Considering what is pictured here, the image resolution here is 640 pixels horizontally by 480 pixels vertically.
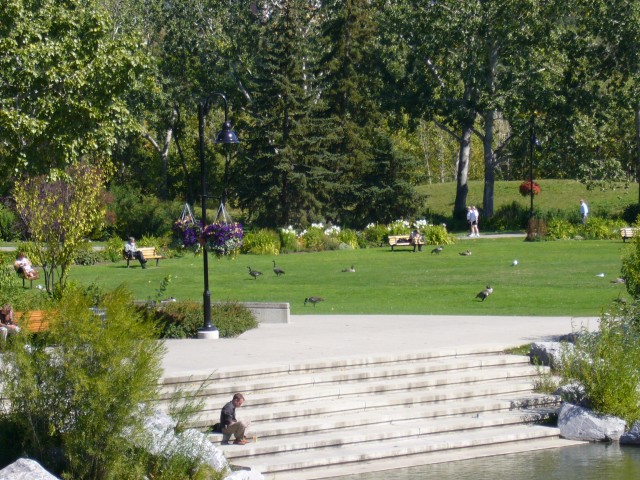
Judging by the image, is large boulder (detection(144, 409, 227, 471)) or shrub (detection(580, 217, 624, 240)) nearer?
large boulder (detection(144, 409, 227, 471))

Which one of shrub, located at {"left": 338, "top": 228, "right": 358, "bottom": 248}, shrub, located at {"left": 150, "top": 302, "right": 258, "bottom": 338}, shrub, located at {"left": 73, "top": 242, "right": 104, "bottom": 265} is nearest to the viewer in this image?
shrub, located at {"left": 150, "top": 302, "right": 258, "bottom": 338}

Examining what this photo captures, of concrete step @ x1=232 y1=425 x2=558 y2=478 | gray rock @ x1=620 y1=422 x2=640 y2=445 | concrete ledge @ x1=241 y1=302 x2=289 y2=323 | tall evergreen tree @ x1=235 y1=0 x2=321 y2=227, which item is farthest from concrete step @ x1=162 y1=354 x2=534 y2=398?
tall evergreen tree @ x1=235 y1=0 x2=321 y2=227

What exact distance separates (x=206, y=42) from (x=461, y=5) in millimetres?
17268

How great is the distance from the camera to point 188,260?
137 ft

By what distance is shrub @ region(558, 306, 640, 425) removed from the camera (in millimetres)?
16203

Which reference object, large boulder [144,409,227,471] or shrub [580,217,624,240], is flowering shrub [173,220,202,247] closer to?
large boulder [144,409,227,471]

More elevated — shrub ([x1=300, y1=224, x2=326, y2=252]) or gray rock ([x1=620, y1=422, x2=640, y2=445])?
shrub ([x1=300, y1=224, x2=326, y2=252])

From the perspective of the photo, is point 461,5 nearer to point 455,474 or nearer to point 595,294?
point 595,294

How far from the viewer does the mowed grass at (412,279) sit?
2731 cm

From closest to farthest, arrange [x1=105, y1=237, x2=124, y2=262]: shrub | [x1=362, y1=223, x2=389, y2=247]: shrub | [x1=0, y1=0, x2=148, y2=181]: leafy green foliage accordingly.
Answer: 1. [x1=0, y1=0, x2=148, y2=181]: leafy green foliage
2. [x1=105, y1=237, x2=124, y2=262]: shrub
3. [x1=362, y1=223, x2=389, y2=247]: shrub

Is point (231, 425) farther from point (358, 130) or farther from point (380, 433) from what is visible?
point (358, 130)

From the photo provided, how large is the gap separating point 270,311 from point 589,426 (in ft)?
31.2

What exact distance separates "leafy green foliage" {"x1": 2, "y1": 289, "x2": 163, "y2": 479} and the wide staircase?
1.60 m

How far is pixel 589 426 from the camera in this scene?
52.7 ft
